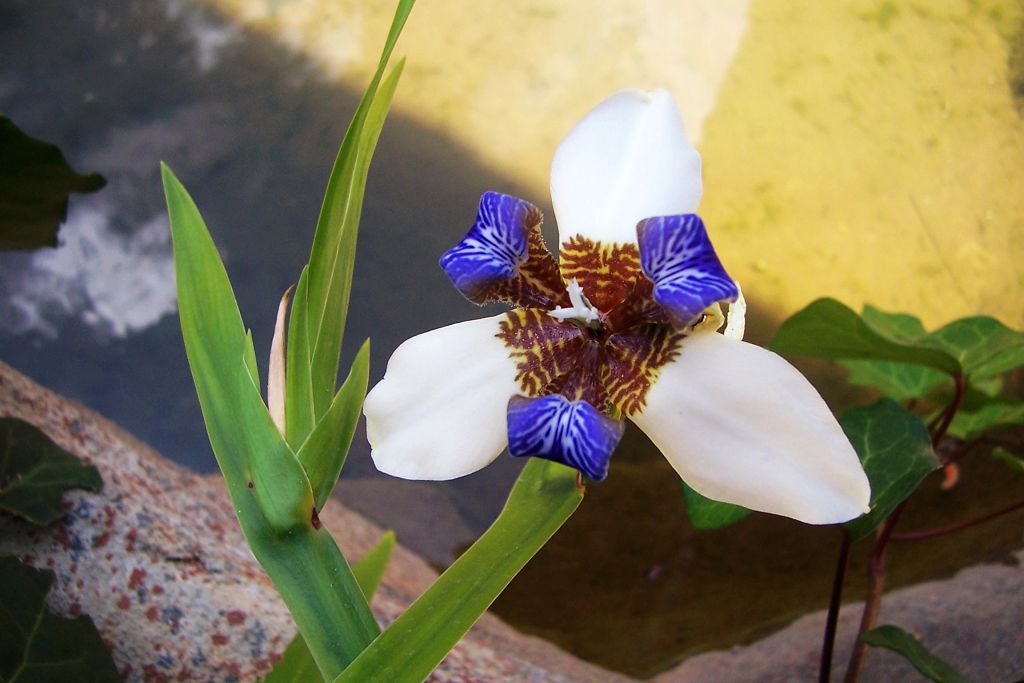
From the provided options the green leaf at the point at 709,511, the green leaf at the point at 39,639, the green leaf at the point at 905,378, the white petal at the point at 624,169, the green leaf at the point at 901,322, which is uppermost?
the white petal at the point at 624,169

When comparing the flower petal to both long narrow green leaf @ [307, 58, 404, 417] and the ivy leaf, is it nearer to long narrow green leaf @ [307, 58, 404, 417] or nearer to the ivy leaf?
long narrow green leaf @ [307, 58, 404, 417]

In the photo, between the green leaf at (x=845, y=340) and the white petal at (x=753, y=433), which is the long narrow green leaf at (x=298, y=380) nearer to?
the white petal at (x=753, y=433)

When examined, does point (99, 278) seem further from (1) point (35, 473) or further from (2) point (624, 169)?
(2) point (624, 169)

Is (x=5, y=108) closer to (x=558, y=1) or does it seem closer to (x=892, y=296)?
(x=558, y=1)

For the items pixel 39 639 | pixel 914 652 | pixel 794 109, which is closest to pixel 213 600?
pixel 39 639

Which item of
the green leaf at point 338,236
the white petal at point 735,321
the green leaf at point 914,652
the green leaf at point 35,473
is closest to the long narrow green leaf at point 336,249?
the green leaf at point 338,236

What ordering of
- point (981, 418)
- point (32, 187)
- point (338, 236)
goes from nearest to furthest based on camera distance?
point (338, 236)
point (981, 418)
point (32, 187)
